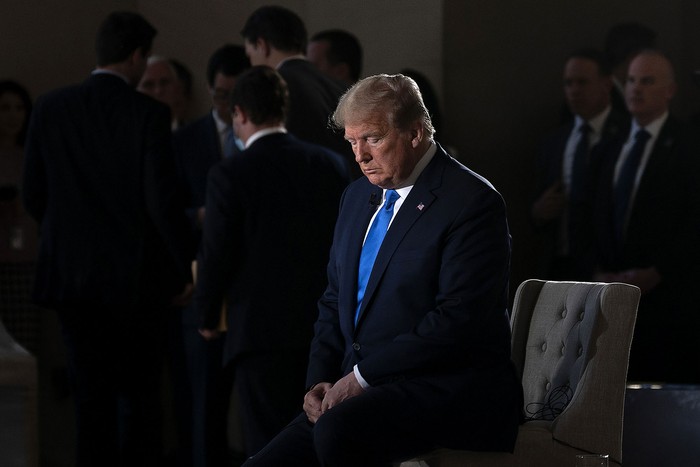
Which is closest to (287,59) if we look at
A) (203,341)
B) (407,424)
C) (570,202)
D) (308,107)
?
(308,107)

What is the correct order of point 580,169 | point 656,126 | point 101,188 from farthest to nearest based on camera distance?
1. point 580,169
2. point 656,126
3. point 101,188

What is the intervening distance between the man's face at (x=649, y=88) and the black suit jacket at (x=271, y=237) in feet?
5.90

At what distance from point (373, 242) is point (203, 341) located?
1.90m

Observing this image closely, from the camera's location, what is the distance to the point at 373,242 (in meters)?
2.93

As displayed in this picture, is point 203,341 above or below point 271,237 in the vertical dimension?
below

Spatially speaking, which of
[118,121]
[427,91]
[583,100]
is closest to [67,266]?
[118,121]

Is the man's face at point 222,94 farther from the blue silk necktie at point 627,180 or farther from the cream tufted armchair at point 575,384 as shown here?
the cream tufted armchair at point 575,384

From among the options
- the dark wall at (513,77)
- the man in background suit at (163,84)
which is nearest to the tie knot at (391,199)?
the dark wall at (513,77)

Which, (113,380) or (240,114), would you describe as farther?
(113,380)

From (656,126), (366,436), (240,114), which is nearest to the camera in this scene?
(366,436)

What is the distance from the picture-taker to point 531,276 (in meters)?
5.63

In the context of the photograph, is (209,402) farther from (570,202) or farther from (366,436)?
→ (366,436)

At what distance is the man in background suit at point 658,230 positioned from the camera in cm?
508

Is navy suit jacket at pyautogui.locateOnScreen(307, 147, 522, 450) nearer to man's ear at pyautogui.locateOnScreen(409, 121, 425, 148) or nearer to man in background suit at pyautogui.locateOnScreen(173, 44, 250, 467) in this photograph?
man's ear at pyautogui.locateOnScreen(409, 121, 425, 148)
